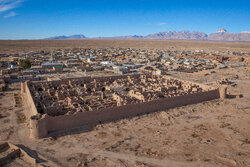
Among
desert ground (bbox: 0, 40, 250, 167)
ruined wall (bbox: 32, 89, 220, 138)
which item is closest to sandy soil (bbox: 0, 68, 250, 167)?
desert ground (bbox: 0, 40, 250, 167)

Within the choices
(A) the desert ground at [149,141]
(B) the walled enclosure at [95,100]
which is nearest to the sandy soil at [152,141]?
(A) the desert ground at [149,141]

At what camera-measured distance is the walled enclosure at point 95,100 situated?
16.8 m

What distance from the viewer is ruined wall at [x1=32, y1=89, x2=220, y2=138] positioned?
1601 cm

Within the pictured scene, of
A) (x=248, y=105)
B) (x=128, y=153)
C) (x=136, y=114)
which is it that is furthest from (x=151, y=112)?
(x=248, y=105)

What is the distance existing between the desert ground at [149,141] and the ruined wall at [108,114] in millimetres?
659

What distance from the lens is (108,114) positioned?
1867 centimetres

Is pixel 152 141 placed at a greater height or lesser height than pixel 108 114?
lesser

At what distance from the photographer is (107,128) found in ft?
57.1

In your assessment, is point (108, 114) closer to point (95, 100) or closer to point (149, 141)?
point (95, 100)

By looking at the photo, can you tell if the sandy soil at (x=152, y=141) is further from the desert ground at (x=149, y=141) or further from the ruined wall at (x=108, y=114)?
the ruined wall at (x=108, y=114)

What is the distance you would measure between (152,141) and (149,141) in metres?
0.22

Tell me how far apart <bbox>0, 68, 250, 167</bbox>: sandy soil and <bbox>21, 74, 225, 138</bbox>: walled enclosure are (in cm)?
91

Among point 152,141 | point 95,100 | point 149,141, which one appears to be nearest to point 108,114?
point 95,100

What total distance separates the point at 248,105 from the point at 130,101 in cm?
1365
